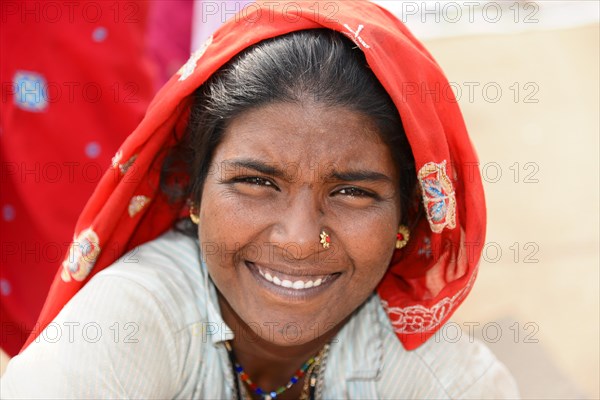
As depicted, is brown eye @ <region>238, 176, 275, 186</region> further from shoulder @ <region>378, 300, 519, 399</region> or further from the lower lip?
shoulder @ <region>378, 300, 519, 399</region>

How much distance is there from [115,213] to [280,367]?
0.49 metres

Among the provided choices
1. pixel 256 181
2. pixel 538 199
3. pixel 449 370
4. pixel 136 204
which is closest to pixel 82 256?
pixel 136 204

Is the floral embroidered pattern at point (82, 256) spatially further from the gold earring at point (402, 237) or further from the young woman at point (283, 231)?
the gold earring at point (402, 237)

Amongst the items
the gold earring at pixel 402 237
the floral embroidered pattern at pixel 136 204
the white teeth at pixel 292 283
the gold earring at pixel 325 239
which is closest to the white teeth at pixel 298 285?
the white teeth at pixel 292 283

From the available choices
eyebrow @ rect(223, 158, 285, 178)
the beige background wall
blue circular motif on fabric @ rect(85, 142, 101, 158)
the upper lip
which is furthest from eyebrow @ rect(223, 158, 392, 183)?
the beige background wall

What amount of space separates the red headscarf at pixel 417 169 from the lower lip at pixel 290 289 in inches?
8.6

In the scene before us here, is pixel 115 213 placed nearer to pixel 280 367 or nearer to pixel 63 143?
pixel 280 367

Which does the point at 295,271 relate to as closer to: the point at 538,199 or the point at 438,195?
the point at 438,195

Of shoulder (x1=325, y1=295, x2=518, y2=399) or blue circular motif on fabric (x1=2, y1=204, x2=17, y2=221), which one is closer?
shoulder (x1=325, y1=295, x2=518, y2=399)

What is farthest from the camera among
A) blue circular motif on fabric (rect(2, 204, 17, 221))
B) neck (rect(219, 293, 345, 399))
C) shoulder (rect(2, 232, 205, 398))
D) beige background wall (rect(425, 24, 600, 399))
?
beige background wall (rect(425, 24, 600, 399))

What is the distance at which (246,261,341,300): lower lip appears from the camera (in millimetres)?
1435

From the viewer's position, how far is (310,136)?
131 cm

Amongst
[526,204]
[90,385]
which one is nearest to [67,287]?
[90,385]

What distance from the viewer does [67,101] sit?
7.06 feet
